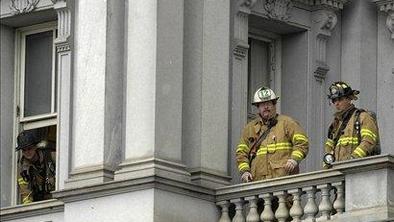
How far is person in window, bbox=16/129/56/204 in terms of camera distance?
3338cm

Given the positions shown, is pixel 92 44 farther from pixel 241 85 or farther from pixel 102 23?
pixel 241 85

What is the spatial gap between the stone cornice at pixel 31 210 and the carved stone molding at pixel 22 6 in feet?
10.3

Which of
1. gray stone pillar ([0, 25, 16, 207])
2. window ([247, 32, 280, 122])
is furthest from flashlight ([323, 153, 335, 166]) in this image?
gray stone pillar ([0, 25, 16, 207])

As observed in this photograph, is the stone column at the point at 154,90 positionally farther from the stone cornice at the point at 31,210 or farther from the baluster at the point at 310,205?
the baluster at the point at 310,205

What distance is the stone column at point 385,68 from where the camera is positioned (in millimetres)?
34031

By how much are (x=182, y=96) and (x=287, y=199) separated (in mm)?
2257

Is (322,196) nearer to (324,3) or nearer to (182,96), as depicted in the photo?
(182,96)

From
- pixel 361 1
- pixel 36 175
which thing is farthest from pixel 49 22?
pixel 361 1

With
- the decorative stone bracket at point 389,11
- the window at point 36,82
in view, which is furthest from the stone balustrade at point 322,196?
the decorative stone bracket at point 389,11

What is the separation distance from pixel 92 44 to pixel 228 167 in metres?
2.57

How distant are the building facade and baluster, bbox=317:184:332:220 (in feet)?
0.06

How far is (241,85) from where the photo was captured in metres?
32.5

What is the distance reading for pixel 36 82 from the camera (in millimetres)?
34094

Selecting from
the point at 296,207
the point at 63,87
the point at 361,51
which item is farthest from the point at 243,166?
the point at 361,51
